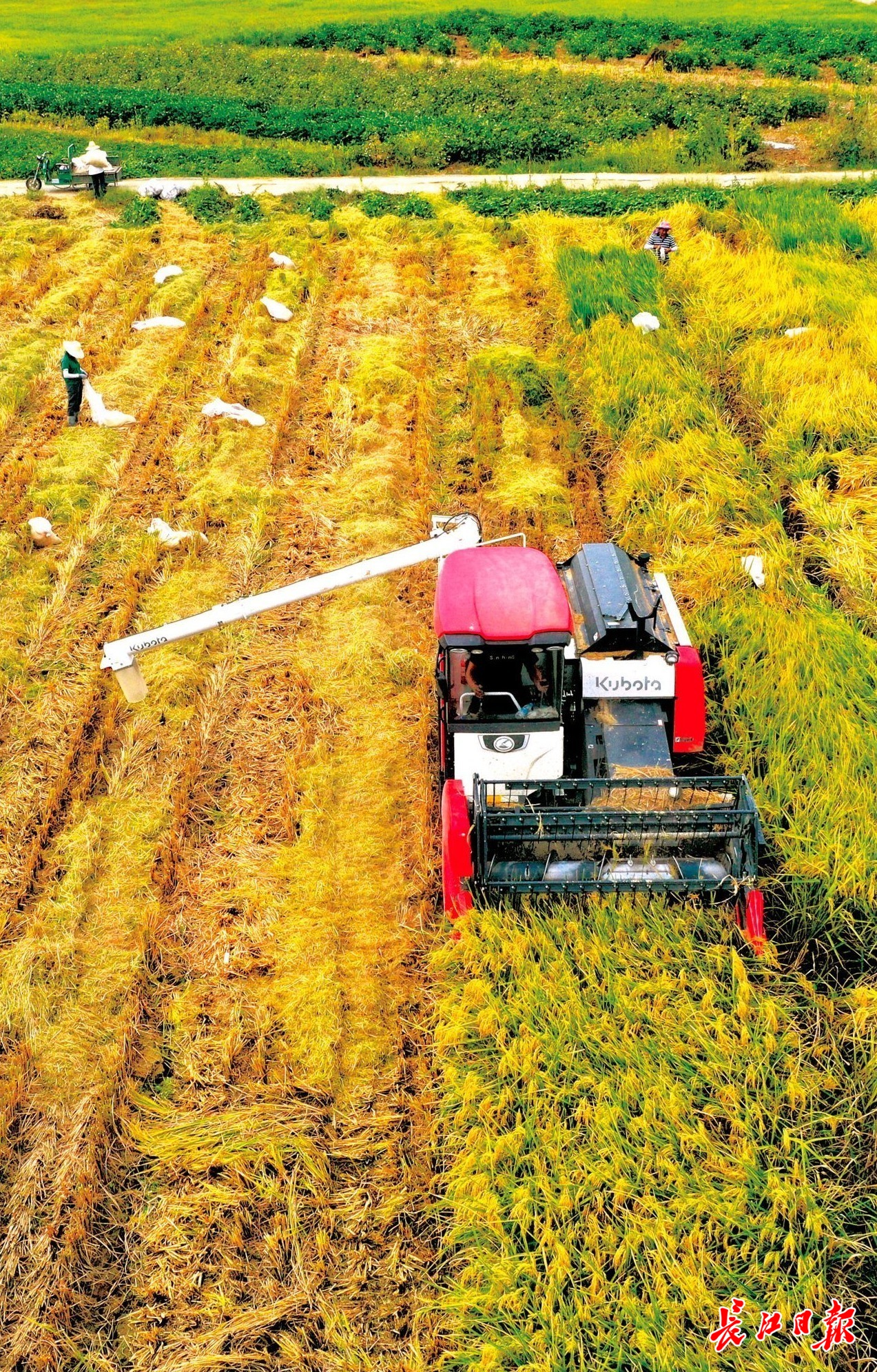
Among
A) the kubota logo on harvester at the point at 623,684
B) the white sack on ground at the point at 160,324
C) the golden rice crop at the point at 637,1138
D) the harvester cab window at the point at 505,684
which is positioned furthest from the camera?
the white sack on ground at the point at 160,324

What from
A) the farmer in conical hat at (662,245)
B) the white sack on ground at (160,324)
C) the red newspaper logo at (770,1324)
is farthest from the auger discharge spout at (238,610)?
the farmer in conical hat at (662,245)

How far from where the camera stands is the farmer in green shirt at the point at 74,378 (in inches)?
494

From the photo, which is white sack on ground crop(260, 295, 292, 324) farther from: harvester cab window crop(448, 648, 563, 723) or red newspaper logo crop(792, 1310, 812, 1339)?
red newspaper logo crop(792, 1310, 812, 1339)

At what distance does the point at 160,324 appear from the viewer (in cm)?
1547

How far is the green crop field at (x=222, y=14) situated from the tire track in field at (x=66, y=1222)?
122 ft

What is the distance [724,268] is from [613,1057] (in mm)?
13697

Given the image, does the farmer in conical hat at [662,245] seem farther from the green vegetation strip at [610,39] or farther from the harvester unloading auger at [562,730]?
the green vegetation strip at [610,39]

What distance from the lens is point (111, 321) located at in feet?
52.1

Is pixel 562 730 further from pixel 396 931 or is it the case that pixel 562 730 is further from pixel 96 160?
pixel 96 160

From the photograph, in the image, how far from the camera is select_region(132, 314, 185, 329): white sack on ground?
15422 millimetres

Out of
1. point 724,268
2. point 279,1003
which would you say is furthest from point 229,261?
point 279,1003

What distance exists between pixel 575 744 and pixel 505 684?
0.88 metres

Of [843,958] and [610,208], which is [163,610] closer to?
[843,958]

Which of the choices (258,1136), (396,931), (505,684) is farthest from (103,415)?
(258,1136)
